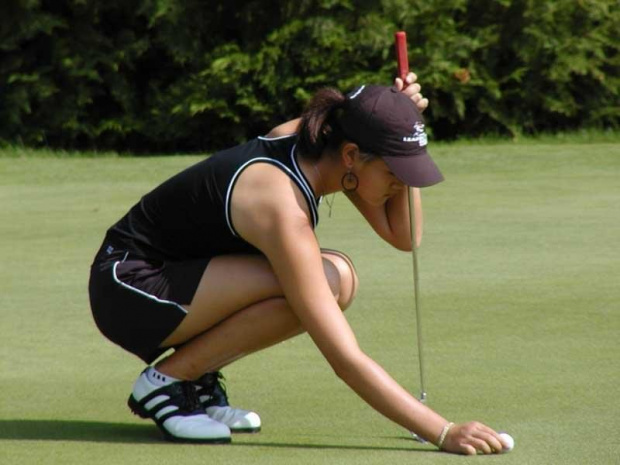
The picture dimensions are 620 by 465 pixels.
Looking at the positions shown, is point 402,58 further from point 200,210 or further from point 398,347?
point 398,347

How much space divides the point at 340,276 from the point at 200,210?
1.54ft

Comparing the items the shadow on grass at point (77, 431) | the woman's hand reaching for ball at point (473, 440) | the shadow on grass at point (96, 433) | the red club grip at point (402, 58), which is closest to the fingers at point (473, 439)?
the woman's hand reaching for ball at point (473, 440)

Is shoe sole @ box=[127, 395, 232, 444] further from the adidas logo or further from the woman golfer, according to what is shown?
the adidas logo

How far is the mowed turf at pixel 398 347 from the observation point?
3.97 metres

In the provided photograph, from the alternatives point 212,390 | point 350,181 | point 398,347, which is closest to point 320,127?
point 350,181

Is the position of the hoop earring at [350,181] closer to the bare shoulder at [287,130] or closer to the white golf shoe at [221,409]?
the bare shoulder at [287,130]

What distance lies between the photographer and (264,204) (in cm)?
380

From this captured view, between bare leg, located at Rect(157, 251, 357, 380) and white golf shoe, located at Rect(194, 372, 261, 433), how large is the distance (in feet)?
0.30

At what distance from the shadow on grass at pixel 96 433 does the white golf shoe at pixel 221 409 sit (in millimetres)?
50

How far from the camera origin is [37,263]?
7543 mm

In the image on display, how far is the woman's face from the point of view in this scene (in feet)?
12.6

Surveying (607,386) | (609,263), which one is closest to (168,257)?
(607,386)

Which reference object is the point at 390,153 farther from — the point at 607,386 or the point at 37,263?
the point at 37,263

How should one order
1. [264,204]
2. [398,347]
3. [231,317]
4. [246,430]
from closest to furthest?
[264,204]
[231,317]
[246,430]
[398,347]
